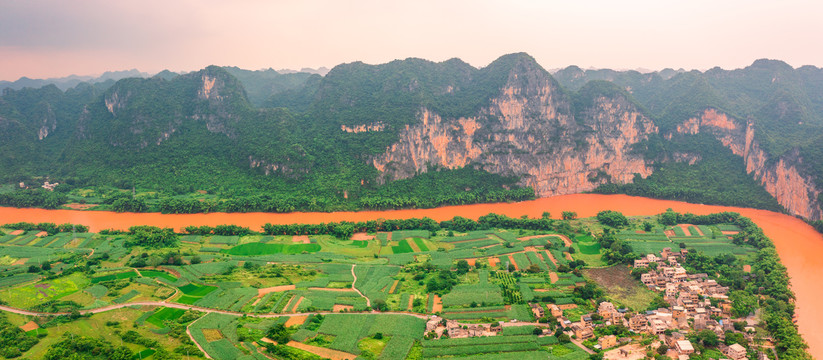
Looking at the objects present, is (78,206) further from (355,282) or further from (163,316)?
(355,282)

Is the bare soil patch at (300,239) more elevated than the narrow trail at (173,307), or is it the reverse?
the bare soil patch at (300,239)

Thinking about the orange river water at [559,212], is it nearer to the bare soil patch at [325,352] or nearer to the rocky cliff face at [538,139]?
the rocky cliff face at [538,139]

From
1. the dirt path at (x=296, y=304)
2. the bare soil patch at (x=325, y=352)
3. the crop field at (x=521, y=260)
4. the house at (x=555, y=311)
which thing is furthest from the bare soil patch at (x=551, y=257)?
the bare soil patch at (x=325, y=352)

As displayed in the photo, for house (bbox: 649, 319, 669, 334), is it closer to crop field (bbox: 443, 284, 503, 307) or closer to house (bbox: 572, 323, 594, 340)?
house (bbox: 572, 323, 594, 340)

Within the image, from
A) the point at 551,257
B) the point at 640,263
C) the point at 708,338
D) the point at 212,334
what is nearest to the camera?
the point at 708,338

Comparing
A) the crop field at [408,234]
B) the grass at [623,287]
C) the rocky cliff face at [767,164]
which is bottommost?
the grass at [623,287]

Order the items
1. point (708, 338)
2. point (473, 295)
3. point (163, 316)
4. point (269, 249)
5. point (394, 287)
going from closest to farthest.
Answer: point (708, 338)
point (163, 316)
point (473, 295)
point (394, 287)
point (269, 249)

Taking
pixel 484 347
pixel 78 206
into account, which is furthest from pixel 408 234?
pixel 78 206
